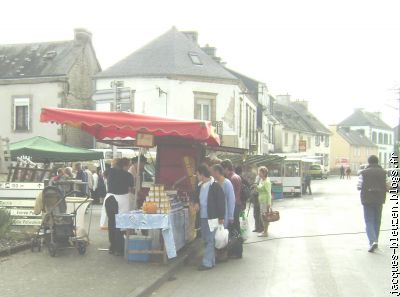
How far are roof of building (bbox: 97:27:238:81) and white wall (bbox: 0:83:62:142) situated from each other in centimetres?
312

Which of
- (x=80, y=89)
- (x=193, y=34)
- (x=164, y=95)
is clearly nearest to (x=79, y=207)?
(x=164, y=95)

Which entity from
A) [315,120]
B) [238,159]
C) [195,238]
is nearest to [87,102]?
[238,159]

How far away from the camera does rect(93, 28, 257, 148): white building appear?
31359 millimetres

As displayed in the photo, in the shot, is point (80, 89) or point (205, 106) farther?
point (80, 89)

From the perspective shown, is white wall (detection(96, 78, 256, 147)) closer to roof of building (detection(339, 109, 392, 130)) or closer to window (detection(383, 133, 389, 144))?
roof of building (detection(339, 109, 392, 130))

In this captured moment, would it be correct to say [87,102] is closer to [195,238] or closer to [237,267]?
[195,238]

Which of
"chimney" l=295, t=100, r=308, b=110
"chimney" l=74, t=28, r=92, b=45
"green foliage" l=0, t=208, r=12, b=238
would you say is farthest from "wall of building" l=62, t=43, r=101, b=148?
"chimney" l=295, t=100, r=308, b=110

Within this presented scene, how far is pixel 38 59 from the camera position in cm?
3359

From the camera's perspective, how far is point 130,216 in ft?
29.9

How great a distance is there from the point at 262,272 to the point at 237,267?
2.03ft

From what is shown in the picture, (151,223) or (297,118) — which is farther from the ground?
(297,118)

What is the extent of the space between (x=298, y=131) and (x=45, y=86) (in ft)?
147

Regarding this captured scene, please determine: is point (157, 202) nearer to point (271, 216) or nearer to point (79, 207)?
point (79, 207)

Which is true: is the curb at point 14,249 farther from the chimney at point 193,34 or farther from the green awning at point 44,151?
the chimney at point 193,34
